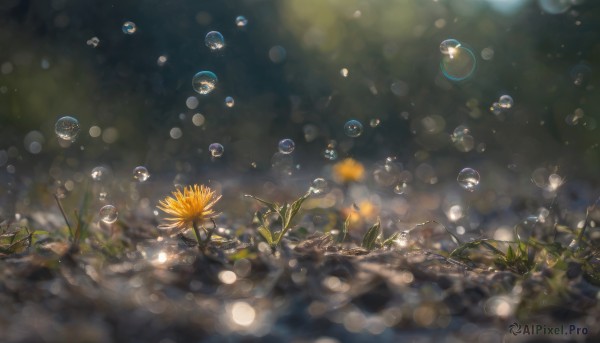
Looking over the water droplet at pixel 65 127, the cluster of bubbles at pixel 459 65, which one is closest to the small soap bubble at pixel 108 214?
the water droplet at pixel 65 127

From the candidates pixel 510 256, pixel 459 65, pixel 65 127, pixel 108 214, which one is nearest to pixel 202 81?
pixel 65 127

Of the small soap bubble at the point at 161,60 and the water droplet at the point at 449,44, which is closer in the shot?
the water droplet at the point at 449,44

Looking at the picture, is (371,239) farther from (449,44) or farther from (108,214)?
(449,44)

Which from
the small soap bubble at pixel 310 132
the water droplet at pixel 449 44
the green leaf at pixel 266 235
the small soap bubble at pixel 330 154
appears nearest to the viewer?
the green leaf at pixel 266 235

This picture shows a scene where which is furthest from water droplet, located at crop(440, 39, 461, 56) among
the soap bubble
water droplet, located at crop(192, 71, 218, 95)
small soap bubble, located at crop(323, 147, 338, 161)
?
the soap bubble

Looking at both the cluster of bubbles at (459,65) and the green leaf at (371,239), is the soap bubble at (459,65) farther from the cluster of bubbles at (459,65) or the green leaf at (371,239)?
the green leaf at (371,239)

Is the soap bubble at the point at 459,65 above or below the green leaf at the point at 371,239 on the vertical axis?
above

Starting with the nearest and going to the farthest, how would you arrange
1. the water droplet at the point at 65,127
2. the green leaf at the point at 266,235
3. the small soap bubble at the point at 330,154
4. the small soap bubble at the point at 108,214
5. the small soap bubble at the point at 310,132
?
the green leaf at the point at 266,235
the small soap bubble at the point at 108,214
the water droplet at the point at 65,127
the small soap bubble at the point at 330,154
the small soap bubble at the point at 310,132

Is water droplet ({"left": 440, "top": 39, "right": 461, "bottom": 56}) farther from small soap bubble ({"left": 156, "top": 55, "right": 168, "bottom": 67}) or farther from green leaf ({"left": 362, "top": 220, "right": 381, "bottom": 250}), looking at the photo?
small soap bubble ({"left": 156, "top": 55, "right": 168, "bottom": 67})

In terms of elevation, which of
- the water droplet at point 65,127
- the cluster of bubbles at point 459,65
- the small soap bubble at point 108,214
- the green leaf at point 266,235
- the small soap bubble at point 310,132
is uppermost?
the cluster of bubbles at point 459,65
